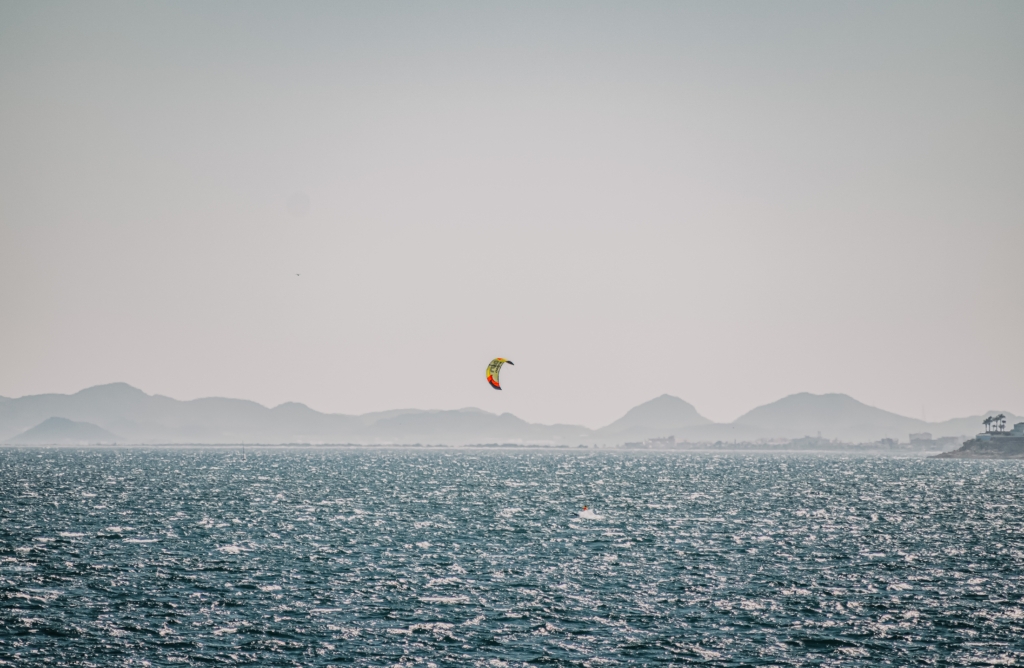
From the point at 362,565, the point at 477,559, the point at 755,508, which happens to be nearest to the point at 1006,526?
the point at 755,508

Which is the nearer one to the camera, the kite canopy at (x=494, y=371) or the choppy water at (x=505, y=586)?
the choppy water at (x=505, y=586)

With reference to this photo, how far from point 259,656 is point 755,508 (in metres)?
81.2

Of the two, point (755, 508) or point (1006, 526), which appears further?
point (755, 508)

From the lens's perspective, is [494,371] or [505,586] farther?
[494,371]

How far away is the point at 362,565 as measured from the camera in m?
59.1

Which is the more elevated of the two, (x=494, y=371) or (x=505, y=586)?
(x=494, y=371)

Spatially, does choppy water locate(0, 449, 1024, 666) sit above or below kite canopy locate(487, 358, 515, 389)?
below

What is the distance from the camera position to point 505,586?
172 ft

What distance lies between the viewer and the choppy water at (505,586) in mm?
38062

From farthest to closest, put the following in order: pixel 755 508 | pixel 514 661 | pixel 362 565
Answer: pixel 755 508, pixel 362 565, pixel 514 661

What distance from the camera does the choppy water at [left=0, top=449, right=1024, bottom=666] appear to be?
38062mm

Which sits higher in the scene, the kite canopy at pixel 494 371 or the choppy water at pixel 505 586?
the kite canopy at pixel 494 371

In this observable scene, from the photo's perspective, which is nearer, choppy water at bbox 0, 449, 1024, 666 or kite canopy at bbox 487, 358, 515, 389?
choppy water at bbox 0, 449, 1024, 666

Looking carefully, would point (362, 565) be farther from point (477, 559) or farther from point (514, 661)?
point (514, 661)
